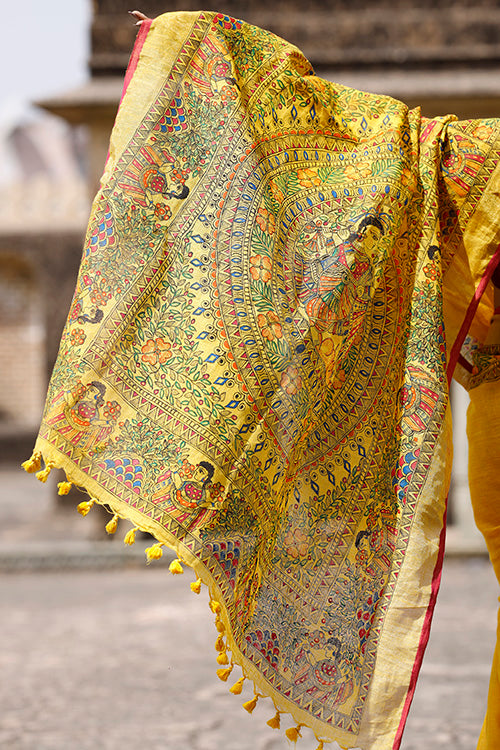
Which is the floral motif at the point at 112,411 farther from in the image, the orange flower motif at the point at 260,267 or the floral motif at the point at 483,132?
the floral motif at the point at 483,132

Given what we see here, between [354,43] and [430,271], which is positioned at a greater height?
[430,271]

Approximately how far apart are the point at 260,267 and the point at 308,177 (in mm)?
227

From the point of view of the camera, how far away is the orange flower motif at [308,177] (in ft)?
6.24

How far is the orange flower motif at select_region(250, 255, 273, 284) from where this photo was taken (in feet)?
5.90

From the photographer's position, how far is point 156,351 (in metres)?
1.78

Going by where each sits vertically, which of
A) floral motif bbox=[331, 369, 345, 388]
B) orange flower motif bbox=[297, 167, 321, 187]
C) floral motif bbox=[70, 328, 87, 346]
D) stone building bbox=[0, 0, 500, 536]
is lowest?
stone building bbox=[0, 0, 500, 536]

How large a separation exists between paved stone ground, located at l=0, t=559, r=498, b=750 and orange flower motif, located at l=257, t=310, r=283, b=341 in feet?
5.96

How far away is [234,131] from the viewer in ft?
6.06

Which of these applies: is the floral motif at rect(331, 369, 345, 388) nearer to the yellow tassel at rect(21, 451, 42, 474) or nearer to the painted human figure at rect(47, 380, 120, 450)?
the painted human figure at rect(47, 380, 120, 450)

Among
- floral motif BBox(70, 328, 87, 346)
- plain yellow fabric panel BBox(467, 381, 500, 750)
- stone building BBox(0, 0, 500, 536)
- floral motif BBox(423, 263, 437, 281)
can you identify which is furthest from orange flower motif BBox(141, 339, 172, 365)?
stone building BBox(0, 0, 500, 536)

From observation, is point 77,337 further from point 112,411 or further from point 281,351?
point 281,351

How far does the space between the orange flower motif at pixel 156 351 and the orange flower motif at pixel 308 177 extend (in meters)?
0.41

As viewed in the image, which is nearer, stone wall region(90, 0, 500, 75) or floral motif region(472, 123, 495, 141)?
floral motif region(472, 123, 495, 141)

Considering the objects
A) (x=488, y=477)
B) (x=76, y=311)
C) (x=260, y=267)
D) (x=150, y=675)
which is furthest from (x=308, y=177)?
(x=150, y=675)
